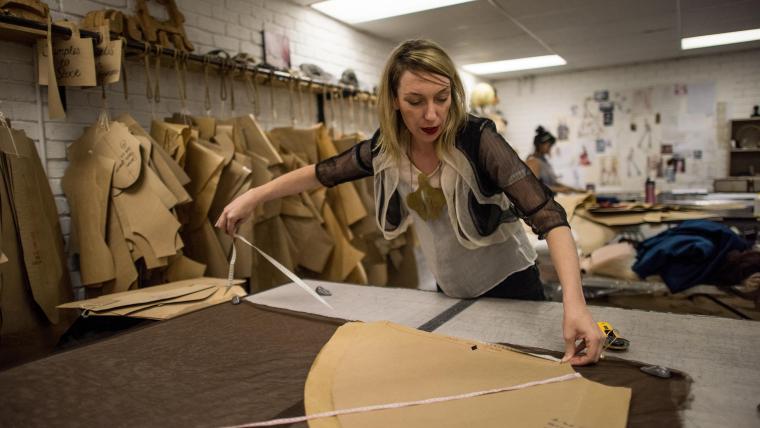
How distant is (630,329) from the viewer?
108 centimetres

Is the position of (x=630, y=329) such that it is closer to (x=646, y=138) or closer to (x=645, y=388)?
(x=645, y=388)

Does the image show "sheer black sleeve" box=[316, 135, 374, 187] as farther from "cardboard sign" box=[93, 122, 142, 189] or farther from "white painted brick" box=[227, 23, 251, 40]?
"white painted brick" box=[227, 23, 251, 40]

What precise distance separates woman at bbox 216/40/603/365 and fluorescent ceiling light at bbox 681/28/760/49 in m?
4.91

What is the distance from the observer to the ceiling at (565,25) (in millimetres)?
3822

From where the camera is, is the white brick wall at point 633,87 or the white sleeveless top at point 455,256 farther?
the white brick wall at point 633,87

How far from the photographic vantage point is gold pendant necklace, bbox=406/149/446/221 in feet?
4.42

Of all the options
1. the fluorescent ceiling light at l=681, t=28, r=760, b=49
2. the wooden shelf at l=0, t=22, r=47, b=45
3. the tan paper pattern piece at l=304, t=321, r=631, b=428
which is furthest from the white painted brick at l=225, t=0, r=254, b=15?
the fluorescent ceiling light at l=681, t=28, r=760, b=49

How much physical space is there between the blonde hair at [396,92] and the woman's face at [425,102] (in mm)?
17

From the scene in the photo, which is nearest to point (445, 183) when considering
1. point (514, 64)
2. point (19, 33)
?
point (19, 33)

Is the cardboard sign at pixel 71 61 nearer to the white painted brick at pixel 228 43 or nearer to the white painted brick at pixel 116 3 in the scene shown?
the white painted brick at pixel 116 3

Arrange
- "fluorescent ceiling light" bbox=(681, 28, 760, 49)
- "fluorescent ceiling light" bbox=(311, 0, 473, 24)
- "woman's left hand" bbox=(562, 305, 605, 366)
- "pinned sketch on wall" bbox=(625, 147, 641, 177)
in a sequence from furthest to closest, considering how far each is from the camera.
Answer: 1. "pinned sketch on wall" bbox=(625, 147, 641, 177)
2. "fluorescent ceiling light" bbox=(681, 28, 760, 49)
3. "fluorescent ceiling light" bbox=(311, 0, 473, 24)
4. "woman's left hand" bbox=(562, 305, 605, 366)

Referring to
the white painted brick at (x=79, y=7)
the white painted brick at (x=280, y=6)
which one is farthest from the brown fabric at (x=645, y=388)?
the white painted brick at (x=280, y=6)

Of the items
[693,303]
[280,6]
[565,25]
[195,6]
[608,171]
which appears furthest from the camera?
[608,171]

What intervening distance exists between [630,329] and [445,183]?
1.78 ft
